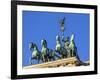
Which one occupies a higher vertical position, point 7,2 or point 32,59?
point 7,2

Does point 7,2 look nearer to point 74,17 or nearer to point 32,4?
point 32,4

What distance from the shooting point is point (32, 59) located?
6.03ft

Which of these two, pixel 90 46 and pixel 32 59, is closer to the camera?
pixel 32 59

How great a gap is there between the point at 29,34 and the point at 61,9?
338mm

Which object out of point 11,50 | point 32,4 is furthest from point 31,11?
point 11,50

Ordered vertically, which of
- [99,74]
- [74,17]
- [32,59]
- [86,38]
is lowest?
[99,74]

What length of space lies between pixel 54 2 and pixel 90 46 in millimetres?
497

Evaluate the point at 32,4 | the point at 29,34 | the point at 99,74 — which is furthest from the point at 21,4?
the point at 99,74

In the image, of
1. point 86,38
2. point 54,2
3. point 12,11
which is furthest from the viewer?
point 86,38

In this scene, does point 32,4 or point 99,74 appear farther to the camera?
point 99,74

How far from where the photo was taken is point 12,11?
69.4 inches

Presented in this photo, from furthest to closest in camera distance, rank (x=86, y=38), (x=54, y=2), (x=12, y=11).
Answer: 1. (x=86, y=38)
2. (x=54, y=2)
3. (x=12, y=11)

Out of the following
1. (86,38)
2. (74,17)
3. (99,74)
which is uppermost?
(74,17)

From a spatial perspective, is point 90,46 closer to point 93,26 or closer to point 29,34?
point 93,26
